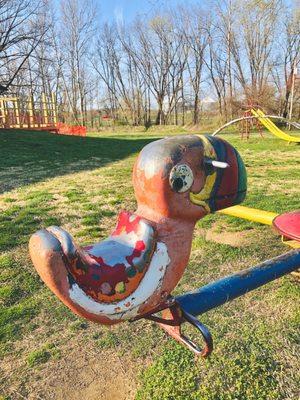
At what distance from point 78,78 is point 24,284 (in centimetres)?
3219

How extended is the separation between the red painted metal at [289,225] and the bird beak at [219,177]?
0.83 metres

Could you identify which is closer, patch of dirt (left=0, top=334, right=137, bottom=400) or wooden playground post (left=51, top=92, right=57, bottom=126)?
patch of dirt (left=0, top=334, right=137, bottom=400)

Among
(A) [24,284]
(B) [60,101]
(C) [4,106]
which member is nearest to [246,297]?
(A) [24,284]

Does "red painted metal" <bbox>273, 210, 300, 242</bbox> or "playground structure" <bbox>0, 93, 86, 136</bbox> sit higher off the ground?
"playground structure" <bbox>0, 93, 86, 136</bbox>

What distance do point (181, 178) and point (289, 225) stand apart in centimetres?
112

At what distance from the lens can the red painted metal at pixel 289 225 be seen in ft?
5.93

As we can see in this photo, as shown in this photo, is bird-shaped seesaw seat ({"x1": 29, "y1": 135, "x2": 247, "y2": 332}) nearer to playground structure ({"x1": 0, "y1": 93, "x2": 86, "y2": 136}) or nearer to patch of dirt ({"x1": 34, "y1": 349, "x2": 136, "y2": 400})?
patch of dirt ({"x1": 34, "y1": 349, "x2": 136, "y2": 400})

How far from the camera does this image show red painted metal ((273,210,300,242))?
1.81 meters

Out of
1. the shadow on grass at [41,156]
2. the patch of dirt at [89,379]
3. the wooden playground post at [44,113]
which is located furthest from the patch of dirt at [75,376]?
the wooden playground post at [44,113]

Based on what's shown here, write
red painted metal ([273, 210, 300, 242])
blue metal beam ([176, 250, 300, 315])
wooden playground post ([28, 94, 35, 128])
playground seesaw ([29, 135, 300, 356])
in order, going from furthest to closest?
wooden playground post ([28, 94, 35, 128]) → red painted metal ([273, 210, 300, 242]) → blue metal beam ([176, 250, 300, 315]) → playground seesaw ([29, 135, 300, 356])

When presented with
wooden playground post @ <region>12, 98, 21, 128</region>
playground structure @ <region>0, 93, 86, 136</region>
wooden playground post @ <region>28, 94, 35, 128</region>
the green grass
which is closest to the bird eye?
the green grass

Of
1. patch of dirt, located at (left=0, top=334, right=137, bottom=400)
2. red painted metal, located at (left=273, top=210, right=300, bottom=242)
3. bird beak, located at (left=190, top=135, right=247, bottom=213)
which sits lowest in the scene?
patch of dirt, located at (left=0, top=334, right=137, bottom=400)

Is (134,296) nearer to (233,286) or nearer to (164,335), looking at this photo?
(233,286)

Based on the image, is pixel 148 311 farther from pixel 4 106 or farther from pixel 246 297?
pixel 4 106
